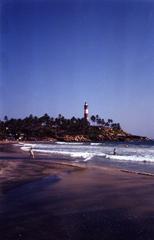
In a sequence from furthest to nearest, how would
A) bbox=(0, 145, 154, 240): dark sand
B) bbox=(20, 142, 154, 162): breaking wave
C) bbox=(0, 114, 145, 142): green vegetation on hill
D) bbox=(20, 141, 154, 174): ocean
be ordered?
bbox=(0, 114, 145, 142): green vegetation on hill
bbox=(20, 142, 154, 162): breaking wave
bbox=(20, 141, 154, 174): ocean
bbox=(0, 145, 154, 240): dark sand

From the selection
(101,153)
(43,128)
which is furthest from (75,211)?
(43,128)

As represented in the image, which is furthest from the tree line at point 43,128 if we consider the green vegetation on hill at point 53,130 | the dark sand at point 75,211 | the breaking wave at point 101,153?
the dark sand at point 75,211

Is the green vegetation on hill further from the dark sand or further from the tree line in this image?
the dark sand

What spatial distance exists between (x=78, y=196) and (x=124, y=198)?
1423 mm

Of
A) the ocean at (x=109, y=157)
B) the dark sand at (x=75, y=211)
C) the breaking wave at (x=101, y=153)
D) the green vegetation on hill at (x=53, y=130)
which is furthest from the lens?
the green vegetation on hill at (x=53, y=130)

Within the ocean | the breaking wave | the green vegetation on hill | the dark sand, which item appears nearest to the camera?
the dark sand

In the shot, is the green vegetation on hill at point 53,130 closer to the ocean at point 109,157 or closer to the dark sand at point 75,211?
the ocean at point 109,157

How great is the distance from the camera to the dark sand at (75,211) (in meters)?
7.19

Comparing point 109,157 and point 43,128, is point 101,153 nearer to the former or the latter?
point 109,157

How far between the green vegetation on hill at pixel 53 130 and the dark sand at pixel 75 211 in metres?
107

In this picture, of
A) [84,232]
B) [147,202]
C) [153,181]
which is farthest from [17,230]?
[153,181]

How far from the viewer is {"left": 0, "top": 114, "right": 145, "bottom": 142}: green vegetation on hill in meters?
132

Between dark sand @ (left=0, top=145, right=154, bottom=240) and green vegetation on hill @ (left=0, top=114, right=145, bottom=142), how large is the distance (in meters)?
107

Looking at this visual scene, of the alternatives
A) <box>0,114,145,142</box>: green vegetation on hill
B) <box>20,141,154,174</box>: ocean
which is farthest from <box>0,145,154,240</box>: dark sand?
<box>0,114,145,142</box>: green vegetation on hill
